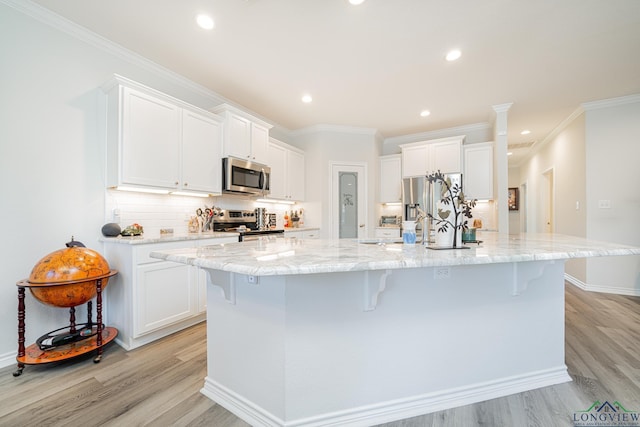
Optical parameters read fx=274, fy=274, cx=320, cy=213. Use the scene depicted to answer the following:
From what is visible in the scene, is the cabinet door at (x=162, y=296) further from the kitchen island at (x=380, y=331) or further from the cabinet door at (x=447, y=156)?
the cabinet door at (x=447, y=156)

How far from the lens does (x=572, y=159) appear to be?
4426 mm

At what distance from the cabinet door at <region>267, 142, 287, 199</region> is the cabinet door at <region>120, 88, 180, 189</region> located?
4.99 feet

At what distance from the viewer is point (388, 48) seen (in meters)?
2.63

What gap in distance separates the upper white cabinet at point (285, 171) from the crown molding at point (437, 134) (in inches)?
78.4

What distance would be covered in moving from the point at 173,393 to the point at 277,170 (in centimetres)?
322

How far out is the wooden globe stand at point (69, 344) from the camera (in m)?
1.88

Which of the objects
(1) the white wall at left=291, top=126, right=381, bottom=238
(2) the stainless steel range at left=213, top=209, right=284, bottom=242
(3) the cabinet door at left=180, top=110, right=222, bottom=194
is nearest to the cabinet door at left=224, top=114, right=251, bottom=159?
(3) the cabinet door at left=180, top=110, right=222, bottom=194

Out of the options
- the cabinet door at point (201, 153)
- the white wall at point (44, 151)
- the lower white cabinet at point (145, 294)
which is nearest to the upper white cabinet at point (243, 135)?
the cabinet door at point (201, 153)

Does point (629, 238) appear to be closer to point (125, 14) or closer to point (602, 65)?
point (602, 65)

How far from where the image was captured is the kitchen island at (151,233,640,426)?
1.34 m

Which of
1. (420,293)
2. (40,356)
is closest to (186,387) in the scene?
(40,356)

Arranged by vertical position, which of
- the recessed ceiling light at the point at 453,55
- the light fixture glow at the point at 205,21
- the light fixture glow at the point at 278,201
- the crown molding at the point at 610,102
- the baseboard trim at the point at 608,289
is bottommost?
the baseboard trim at the point at 608,289

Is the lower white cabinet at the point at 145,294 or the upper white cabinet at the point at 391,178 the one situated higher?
the upper white cabinet at the point at 391,178

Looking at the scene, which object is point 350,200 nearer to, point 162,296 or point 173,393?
point 162,296
